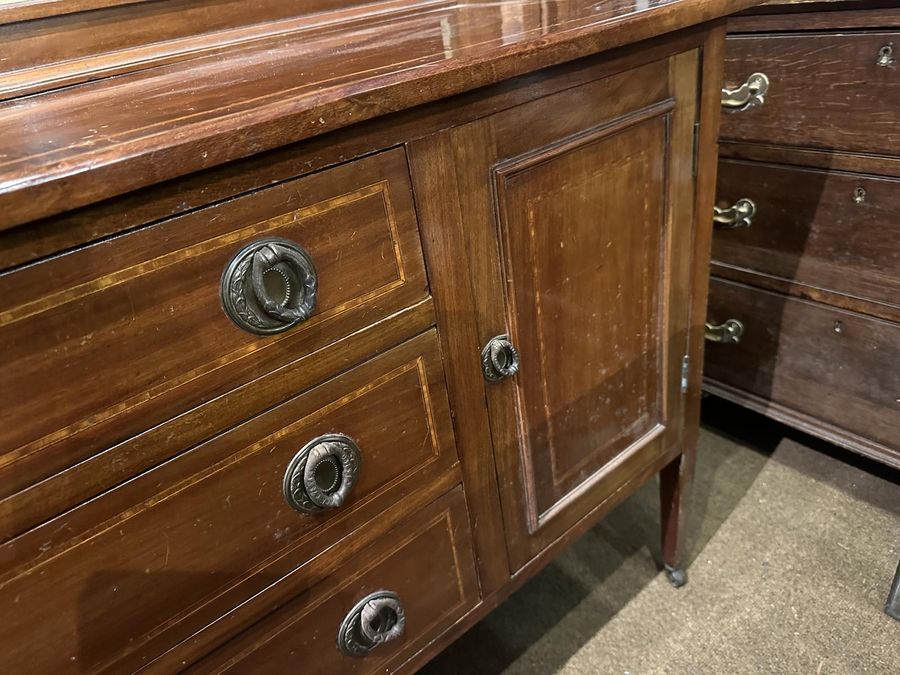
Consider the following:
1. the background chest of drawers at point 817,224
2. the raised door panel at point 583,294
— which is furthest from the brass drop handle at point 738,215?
the raised door panel at point 583,294

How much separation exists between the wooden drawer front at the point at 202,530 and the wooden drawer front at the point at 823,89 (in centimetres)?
72

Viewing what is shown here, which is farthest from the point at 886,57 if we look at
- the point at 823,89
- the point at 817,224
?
the point at 817,224

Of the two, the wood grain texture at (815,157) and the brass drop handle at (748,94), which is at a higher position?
the brass drop handle at (748,94)

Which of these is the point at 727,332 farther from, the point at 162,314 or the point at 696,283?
the point at 162,314

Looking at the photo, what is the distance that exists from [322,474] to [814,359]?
2.99 feet

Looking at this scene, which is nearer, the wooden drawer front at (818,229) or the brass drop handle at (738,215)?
the wooden drawer front at (818,229)

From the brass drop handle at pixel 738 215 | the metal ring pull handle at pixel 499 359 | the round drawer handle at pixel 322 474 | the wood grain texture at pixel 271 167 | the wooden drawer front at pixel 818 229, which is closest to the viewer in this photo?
the wood grain texture at pixel 271 167

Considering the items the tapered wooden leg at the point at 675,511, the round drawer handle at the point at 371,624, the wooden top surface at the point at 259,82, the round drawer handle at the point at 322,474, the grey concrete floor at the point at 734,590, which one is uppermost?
the wooden top surface at the point at 259,82

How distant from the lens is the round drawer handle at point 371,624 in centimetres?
64

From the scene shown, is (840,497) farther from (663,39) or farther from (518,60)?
(518,60)

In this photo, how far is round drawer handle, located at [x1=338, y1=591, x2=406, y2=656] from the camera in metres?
0.64

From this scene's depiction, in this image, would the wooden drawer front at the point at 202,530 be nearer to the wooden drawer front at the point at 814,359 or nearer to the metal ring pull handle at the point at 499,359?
the metal ring pull handle at the point at 499,359

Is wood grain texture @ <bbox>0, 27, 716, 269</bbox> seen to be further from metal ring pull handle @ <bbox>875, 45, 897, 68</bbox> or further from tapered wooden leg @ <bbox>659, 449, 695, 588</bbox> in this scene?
tapered wooden leg @ <bbox>659, 449, 695, 588</bbox>

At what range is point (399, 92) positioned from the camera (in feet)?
1.62
